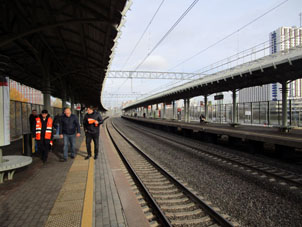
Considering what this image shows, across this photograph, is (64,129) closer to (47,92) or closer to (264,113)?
(47,92)

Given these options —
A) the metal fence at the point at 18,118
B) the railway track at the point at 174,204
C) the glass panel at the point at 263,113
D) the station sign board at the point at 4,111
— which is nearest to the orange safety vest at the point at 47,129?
the station sign board at the point at 4,111

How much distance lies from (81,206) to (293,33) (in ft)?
46.1

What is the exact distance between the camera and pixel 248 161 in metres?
8.24

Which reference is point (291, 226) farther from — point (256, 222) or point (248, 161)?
point (248, 161)

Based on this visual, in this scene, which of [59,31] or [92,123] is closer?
[92,123]

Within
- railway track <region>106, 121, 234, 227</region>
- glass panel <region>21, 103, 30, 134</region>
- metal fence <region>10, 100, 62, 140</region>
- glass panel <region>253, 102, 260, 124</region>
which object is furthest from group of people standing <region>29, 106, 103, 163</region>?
glass panel <region>253, 102, 260, 124</region>

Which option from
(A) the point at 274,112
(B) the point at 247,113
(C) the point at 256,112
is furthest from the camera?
(B) the point at 247,113

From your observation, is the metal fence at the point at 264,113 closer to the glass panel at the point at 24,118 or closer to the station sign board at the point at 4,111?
the station sign board at the point at 4,111

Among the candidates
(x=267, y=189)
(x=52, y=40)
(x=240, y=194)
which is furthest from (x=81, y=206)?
(x=52, y=40)

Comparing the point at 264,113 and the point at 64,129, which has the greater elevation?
the point at 264,113

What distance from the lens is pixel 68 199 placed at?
3.82m

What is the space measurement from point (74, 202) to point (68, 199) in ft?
0.64

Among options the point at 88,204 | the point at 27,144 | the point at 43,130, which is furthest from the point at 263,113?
the point at 88,204

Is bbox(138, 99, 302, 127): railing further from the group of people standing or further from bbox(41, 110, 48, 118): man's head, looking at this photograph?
bbox(41, 110, 48, 118): man's head
